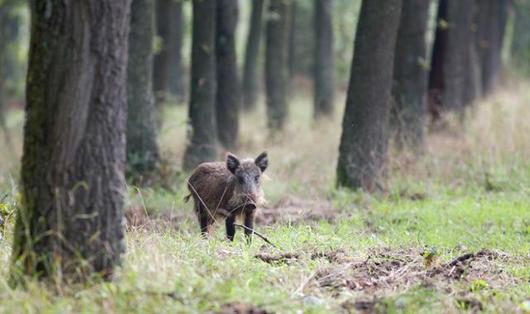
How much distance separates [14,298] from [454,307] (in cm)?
356

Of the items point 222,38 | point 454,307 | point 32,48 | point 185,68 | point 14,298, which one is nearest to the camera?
point 14,298

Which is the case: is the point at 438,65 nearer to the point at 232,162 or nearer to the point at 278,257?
the point at 232,162

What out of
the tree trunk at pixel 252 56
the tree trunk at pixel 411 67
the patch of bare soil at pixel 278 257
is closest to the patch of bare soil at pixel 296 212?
the patch of bare soil at pixel 278 257

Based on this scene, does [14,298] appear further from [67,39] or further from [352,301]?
[352,301]

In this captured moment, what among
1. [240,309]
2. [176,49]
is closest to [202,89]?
[240,309]

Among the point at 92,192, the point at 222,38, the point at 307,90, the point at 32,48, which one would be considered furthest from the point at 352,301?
the point at 307,90

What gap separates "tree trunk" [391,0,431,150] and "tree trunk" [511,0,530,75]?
2687 cm

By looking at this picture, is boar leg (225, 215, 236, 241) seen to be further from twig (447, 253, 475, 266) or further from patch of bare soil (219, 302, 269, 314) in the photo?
patch of bare soil (219, 302, 269, 314)

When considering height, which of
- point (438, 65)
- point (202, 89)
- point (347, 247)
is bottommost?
point (347, 247)

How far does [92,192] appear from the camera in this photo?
6785 mm

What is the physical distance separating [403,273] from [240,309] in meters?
2.25

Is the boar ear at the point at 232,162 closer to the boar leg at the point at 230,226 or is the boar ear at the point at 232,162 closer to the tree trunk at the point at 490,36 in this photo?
the boar leg at the point at 230,226

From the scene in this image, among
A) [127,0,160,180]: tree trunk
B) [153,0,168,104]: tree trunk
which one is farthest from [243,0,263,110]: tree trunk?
[127,0,160,180]: tree trunk

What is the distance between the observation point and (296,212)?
13.3 metres
